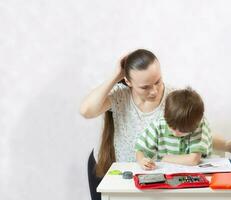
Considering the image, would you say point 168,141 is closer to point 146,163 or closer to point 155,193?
point 146,163

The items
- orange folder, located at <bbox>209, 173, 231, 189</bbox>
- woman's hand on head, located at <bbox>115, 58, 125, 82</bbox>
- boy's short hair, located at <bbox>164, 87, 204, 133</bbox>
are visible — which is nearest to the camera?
orange folder, located at <bbox>209, 173, 231, 189</bbox>

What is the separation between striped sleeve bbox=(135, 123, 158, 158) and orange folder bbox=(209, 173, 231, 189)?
0.30m

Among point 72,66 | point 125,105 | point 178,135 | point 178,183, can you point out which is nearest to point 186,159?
point 178,135

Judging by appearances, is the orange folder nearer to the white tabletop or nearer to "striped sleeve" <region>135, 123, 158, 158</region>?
the white tabletop

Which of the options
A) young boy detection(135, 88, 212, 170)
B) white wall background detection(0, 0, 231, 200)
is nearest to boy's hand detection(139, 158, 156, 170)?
young boy detection(135, 88, 212, 170)

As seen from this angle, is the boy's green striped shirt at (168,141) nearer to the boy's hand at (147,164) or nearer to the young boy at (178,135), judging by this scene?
the young boy at (178,135)

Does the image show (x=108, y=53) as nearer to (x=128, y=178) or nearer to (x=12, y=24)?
(x=12, y=24)

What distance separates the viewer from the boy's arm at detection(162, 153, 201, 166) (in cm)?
136

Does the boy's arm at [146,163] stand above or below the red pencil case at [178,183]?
below

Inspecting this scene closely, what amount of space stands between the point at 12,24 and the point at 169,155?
40.1 inches

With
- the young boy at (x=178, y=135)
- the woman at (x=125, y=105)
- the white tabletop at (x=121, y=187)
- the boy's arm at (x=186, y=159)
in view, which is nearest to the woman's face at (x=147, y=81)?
the woman at (x=125, y=105)

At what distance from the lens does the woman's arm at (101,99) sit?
61.0 inches

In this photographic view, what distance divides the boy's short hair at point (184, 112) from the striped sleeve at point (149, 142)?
0.39ft

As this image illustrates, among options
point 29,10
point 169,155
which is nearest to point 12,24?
point 29,10
